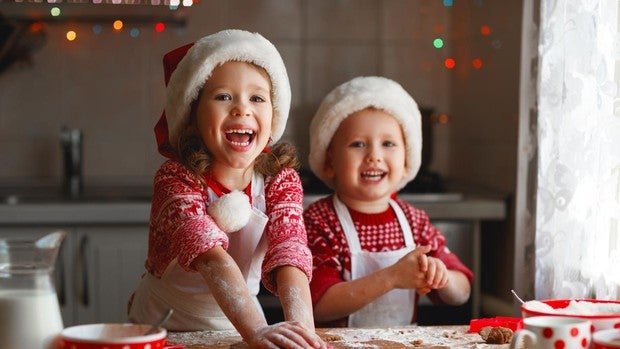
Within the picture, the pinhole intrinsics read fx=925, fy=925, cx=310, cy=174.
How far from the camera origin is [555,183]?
6.28ft

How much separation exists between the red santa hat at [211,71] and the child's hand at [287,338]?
16.8 inches

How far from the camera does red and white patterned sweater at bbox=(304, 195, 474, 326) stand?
169 centimetres

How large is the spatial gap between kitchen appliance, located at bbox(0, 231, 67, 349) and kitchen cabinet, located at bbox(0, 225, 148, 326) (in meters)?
1.50

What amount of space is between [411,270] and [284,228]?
0.27 meters

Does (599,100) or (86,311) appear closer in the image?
(599,100)

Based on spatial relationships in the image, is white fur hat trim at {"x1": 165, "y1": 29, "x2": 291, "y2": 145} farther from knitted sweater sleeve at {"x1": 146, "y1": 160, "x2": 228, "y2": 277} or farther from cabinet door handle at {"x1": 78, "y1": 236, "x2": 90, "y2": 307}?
cabinet door handle at {"x1": 78, "y1": 236, "x2": 90, "y2": 307}

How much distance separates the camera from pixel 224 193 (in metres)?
1.47

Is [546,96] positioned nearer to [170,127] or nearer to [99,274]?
[170,127]

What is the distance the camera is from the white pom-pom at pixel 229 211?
141 centimetres

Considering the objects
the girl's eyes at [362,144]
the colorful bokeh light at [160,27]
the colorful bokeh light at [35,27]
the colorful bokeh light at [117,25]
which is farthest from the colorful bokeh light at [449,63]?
the girl's eyes at [362,144]

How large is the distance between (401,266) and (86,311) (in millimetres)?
1289

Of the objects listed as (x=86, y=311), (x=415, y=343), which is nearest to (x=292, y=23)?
(x=86, y=311)

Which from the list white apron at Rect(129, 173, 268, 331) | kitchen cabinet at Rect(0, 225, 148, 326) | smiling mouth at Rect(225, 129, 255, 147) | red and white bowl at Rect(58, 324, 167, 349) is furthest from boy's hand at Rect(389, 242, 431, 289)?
kitchen cabinet at Rect(0, 225, 148, 326)

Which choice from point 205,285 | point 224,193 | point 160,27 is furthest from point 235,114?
point 160,27
